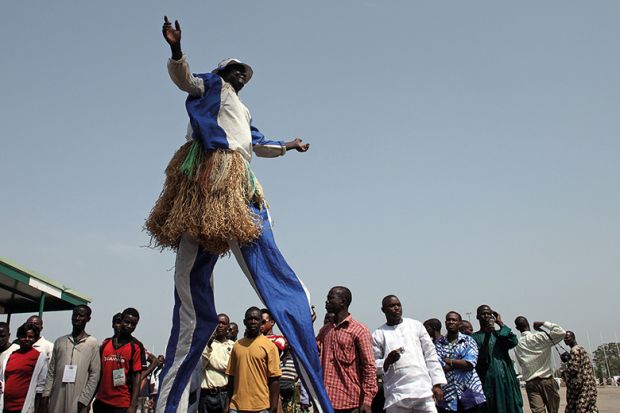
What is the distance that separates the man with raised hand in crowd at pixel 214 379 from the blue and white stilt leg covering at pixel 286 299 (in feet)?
12.7

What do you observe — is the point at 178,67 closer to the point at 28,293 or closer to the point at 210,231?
the point at 210,231

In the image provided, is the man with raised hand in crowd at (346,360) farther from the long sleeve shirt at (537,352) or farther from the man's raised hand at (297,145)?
the long sleeve shirt at (537,352)

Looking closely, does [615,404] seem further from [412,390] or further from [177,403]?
[177,403]

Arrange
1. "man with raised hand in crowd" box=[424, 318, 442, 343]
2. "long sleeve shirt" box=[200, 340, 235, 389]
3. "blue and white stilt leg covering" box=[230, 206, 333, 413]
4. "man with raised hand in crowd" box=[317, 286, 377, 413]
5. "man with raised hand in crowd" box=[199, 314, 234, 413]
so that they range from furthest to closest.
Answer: "man with raised hand in crowd" box=[424, 318, 442, 343] → "long sleeve shirt" box=[200, 340, 235, 389] → "man with raised hand in crowd" box=[199, 314, 234, 413] → "man with raised hand in crowd" box=[317, 286, 377, 413] → "blue and white stilt leg covering" box=[230, 206, 333, 413]

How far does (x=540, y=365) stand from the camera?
32.6 ft

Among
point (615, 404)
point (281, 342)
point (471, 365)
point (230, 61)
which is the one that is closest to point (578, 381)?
point (471, 365)

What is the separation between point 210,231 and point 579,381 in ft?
28.5

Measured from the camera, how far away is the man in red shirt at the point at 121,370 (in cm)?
592

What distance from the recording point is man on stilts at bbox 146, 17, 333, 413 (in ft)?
11.8

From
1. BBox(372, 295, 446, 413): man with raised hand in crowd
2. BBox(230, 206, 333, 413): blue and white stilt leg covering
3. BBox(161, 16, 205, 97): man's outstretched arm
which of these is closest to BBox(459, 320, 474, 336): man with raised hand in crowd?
BBox(372, 295, 446, 413): man with raised hand in crowd

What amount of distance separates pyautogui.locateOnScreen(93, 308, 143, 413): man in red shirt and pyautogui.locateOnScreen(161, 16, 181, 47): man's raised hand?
12.5 ft

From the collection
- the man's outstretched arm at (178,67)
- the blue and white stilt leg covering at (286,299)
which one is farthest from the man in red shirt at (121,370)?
the man's outstretched arm at (178,67)

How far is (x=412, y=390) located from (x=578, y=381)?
5891mm

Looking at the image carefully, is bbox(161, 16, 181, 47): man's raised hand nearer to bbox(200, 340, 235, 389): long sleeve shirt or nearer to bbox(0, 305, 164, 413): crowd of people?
bbox(0, 305, 164, 413): crowd of people
